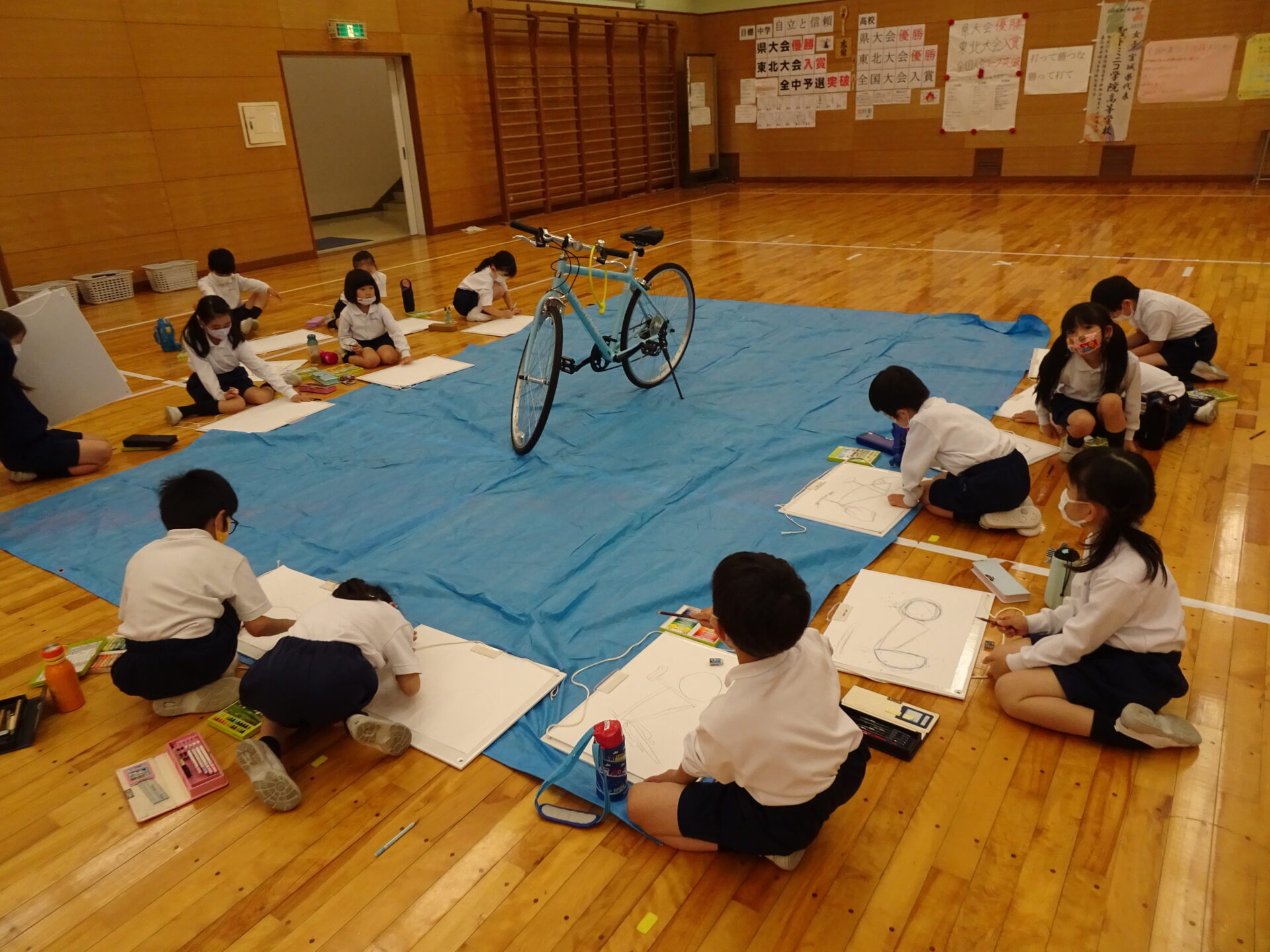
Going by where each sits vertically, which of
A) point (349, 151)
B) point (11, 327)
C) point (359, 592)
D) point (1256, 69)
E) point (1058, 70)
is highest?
point (1058, 70)

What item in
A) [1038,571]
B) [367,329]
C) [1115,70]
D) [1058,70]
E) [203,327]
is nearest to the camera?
[1038,571]

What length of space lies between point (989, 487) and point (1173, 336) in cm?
179

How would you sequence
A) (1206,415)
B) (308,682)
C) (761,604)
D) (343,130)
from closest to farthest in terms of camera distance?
(761,604), (308,682), (1206,415), (343,130)

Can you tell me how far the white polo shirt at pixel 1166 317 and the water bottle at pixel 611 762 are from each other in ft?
10.8

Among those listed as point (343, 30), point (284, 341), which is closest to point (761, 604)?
point (284, 341)

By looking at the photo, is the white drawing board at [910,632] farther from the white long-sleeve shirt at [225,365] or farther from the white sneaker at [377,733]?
the white long-sleeve shirt at [225,365]

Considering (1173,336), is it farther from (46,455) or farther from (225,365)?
(46,455)

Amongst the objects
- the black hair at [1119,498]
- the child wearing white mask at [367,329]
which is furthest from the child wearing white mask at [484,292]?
the black hair at [1119,498]

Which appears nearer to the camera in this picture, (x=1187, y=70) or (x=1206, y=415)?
(x=1206, y=415)

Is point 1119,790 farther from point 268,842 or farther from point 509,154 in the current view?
point 509,154

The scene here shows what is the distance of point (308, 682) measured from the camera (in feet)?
6.32

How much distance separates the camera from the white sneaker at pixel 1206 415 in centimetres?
354

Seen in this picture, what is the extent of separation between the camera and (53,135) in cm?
643

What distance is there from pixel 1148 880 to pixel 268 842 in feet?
5.85
